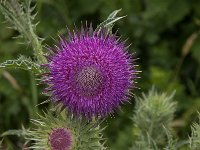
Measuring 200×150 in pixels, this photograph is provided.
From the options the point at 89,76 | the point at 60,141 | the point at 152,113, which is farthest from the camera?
the point at 152,113

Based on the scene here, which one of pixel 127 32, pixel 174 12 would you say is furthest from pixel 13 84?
pixel 174 12

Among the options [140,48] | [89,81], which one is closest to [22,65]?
[89,81]

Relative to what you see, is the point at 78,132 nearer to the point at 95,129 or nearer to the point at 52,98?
the point at 95,129

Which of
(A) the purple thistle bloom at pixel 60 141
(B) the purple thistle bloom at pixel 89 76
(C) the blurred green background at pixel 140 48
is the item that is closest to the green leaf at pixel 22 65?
(B) the purple thistle bloom at pixel 89 76

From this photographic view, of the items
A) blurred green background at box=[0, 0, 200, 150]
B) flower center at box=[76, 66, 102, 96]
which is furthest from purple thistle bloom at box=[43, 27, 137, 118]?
blurred green background at box=[0, 0, 200, 150]

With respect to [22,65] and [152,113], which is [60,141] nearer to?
[22,65]

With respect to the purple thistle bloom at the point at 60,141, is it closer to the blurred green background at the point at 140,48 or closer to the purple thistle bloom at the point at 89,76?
the purple thistle bloom at the point at 89,76
